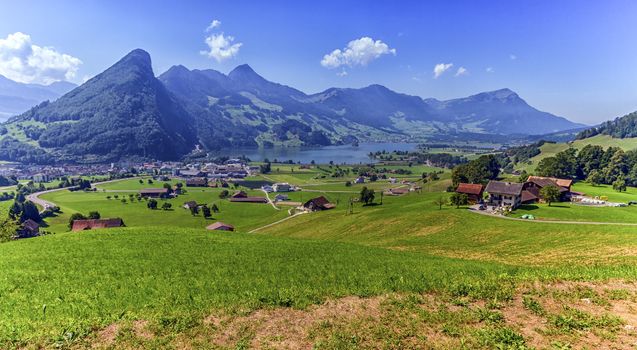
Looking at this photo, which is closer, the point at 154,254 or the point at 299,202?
the point at 154,254

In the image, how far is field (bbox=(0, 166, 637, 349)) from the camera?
14.5m

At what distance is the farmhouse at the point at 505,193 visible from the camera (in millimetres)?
77131

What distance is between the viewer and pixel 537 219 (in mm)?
58312

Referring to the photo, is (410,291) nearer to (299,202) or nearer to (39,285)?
(39,285)

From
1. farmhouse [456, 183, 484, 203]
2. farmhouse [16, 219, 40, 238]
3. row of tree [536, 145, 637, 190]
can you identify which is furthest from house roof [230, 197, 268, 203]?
row of tree [536, 145, 637, 190]

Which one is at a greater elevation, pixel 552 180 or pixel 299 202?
pixel 552 180

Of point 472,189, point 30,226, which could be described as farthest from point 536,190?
point 30,226

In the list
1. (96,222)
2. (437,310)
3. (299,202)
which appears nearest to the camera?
(437,310)

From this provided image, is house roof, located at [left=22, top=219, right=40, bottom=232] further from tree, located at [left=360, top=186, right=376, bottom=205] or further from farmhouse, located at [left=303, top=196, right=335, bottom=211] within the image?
tree, located at [left=360, top=186, right=376, bottom=205]

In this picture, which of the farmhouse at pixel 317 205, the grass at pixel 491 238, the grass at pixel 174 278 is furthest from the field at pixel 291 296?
the farmhouse at pixel 317 205

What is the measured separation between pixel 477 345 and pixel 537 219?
5516 centimetres

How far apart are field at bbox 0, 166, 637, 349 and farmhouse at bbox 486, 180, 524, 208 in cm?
4428

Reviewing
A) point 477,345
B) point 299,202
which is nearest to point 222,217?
point 299,202

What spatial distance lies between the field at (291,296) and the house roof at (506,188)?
4467 cm
